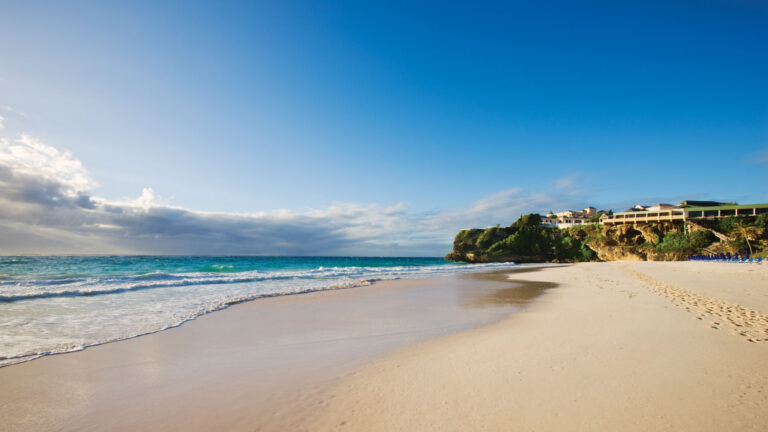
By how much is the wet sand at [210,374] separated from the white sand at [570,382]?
0.58 m

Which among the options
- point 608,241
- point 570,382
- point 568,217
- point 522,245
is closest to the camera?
point 570,382

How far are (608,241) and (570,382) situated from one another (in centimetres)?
6993

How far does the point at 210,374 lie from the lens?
16.0 feet

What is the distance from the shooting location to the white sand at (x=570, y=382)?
10.5ft

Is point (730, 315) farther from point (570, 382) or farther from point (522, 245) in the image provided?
point (522, 245)

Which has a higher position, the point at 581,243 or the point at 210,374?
the point at 581,243

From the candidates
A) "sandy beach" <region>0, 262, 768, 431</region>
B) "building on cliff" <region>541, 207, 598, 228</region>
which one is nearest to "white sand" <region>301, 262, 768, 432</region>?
"sandy beach" <region>0, 262, 768, 431</region>

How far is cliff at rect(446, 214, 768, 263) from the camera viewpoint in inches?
1884

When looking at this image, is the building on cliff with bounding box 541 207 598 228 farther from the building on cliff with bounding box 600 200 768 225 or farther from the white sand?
the white sand

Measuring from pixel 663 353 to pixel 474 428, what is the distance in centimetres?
430

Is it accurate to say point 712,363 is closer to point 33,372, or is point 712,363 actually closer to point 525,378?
point 525,378

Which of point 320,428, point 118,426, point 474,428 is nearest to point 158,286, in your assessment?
point 118,426

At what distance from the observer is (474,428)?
10.1ft

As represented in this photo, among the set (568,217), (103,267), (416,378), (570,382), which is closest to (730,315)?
(570,382)
